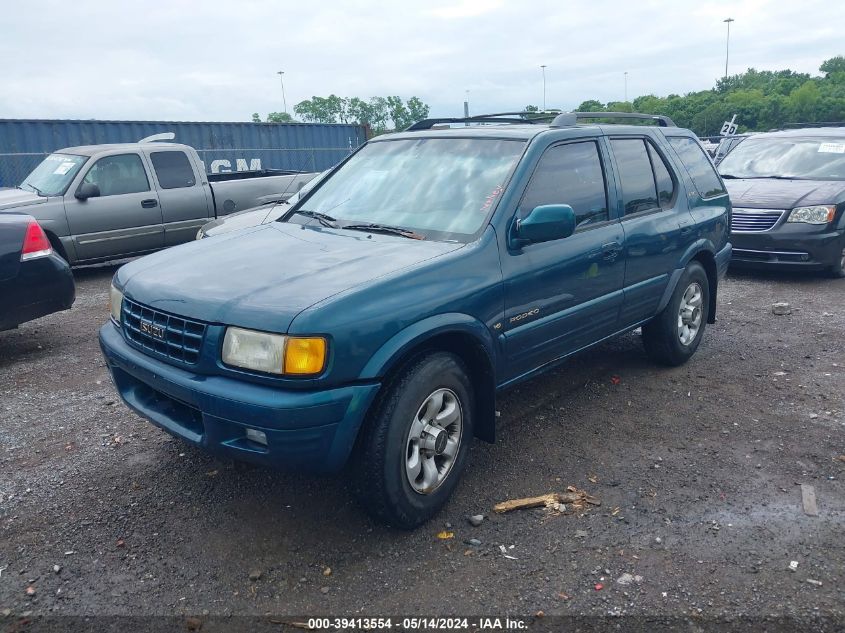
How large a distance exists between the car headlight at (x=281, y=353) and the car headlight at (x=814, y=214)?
7.24 meters

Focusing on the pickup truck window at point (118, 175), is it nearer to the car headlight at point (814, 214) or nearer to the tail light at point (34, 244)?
the tail light at point (34, 244)

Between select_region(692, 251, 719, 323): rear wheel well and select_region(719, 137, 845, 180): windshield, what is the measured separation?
4317mm

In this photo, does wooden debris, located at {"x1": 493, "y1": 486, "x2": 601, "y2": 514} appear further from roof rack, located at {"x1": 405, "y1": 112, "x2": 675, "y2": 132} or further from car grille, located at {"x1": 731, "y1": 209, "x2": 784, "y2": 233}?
car grille, located at {"x1": 731, "y1": 209, "x2": 784, "y2": 233}

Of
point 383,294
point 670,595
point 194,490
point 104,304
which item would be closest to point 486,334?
point 383,294

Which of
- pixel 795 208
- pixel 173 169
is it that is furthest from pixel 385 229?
pixel 173 169

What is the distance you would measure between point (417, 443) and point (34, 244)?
4.17 meters

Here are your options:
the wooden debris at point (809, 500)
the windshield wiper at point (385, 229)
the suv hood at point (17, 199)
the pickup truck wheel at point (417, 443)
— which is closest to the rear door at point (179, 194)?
the suv hood at point (17, 199)

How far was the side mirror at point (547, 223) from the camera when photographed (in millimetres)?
3529

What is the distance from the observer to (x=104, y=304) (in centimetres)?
775

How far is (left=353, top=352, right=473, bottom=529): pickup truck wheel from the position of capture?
296 centimetres

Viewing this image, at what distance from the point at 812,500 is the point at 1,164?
16.3 meters

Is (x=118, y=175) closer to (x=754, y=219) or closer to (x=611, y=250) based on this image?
(x=611, y=250)

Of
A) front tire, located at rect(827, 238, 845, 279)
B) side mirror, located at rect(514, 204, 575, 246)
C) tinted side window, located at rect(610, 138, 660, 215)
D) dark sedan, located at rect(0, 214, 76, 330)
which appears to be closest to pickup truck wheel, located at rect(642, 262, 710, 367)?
tinted side window, located at rect(610, 138, 660, 215)

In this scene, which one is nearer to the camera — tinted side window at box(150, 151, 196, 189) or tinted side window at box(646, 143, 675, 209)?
tinted side window at box(646, 143, 675, 209)
